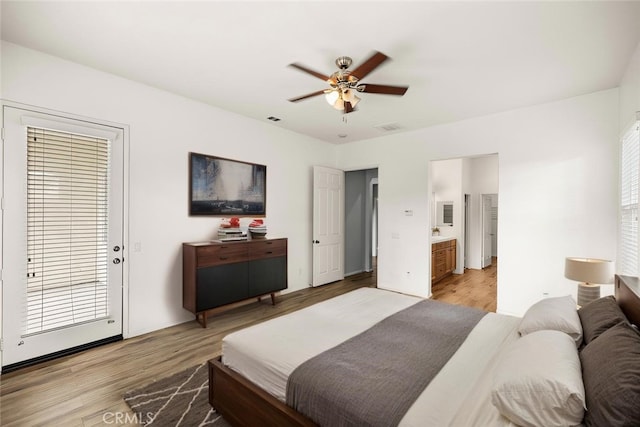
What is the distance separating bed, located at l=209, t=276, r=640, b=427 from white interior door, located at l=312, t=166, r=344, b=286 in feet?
9.75

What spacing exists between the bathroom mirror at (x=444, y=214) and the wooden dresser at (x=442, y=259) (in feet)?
1.88

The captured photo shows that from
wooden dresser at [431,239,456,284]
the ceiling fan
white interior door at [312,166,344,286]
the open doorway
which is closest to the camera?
the ceiling fan

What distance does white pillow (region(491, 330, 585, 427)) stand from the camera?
105 cm

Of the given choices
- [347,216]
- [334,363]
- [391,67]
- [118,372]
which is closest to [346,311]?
[334,363]

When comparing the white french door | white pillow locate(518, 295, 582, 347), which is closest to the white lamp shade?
white pillow locate(518, 295, 582, 347)

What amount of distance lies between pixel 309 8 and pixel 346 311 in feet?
7.55

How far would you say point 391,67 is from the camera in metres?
2.78

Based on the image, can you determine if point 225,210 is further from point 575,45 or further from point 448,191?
point 448,191

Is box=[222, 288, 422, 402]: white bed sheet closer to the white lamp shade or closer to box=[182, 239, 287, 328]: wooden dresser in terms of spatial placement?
box=[182, 239, 287, 328]: wooden dresser

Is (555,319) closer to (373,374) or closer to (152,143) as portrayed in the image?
(373,374)

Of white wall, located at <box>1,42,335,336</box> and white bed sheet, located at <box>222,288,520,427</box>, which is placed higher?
white wall, located at <box>1,42,335,336</box>

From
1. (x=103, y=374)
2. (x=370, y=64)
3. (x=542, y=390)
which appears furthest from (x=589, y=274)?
(x=103, y=374)

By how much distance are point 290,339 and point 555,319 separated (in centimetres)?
160

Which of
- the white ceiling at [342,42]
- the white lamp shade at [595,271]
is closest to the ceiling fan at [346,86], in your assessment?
the white ceiling at [342,42]
